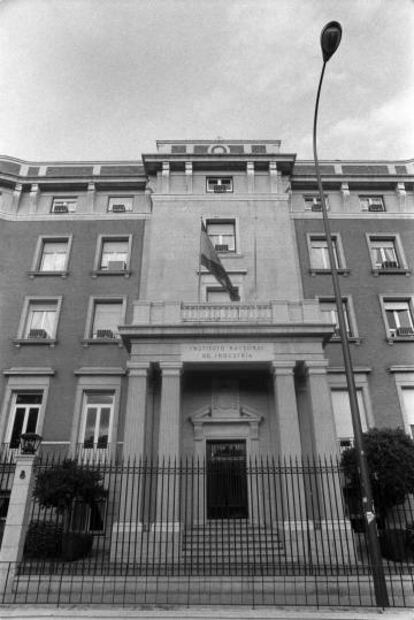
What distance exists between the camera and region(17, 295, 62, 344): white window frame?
60.0 feet

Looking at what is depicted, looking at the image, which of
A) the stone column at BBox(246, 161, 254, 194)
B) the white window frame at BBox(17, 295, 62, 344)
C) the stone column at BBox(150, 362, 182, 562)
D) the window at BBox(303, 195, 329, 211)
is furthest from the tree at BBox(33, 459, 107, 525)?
the window at BBox(303, 195, 329, 211)

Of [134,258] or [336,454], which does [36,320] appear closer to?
[134,258]

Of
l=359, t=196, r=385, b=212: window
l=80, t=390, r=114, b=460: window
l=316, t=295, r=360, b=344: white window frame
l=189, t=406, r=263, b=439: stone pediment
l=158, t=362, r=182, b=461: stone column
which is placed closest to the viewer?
l=158, t=362, r=182, b=461: stone column

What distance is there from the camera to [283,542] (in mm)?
12102

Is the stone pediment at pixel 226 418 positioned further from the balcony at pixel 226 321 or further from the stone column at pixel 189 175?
the stone column at pixel 189 175

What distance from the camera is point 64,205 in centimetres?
2245

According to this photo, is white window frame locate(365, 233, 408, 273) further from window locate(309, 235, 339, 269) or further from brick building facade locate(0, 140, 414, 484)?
window locate(309, 235, 339, 269)

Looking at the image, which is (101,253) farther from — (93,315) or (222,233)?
(222,233)

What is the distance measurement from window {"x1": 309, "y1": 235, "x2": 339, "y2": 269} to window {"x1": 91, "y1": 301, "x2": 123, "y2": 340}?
9.30 metres

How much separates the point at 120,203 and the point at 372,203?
13.0 m

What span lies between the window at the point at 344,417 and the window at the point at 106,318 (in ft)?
31.5

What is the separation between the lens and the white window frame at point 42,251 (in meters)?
20.1

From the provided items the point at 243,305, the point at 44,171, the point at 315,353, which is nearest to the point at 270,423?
the point at 315,353

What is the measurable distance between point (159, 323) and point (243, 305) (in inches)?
127
